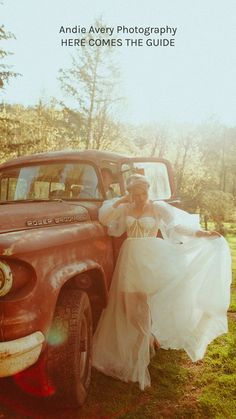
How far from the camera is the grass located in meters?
3.07

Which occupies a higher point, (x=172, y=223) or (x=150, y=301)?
(x=172, y=223)

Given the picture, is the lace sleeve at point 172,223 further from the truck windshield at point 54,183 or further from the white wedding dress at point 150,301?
the truck windshield at point 54,183

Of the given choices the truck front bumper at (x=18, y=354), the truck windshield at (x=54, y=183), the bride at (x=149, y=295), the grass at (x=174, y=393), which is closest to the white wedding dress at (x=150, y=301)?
the bride at (x=149, y=295)

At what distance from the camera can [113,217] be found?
12.3 feet

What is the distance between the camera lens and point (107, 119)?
2555 cm

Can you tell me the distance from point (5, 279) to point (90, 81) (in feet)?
77.6

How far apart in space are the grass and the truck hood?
4.89ft

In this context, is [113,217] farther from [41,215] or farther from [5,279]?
[5,279]

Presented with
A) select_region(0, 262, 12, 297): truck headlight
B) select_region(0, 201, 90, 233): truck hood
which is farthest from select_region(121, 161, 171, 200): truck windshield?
select_region(0, 262, 12, 297): truck headlight

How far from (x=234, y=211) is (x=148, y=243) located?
33.7m

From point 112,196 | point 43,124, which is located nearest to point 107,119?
point 43,124

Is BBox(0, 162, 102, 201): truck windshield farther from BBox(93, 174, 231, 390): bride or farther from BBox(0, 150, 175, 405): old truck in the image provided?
BBox(93, 174, 231, 390): bride

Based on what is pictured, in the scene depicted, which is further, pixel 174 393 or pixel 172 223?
pixel 172 223

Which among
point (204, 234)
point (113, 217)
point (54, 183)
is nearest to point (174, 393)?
point (204, 234)
